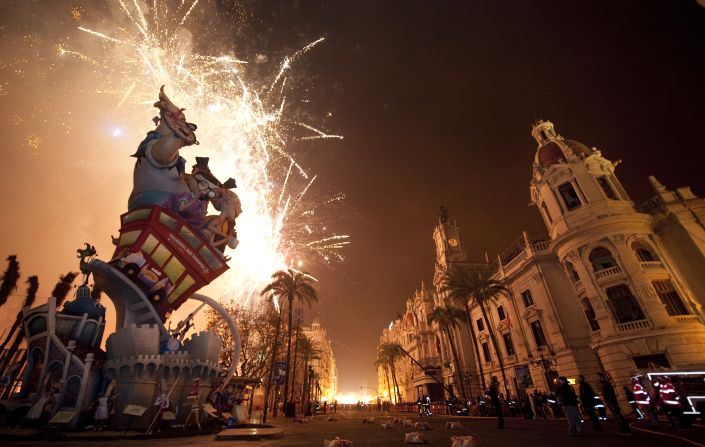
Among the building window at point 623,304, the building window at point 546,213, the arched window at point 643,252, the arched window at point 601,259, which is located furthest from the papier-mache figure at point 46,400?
the building window at point 546,213

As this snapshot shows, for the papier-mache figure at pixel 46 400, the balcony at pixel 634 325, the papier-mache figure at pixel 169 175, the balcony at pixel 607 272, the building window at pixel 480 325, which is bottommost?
the papier-mache figure at pixel 46 400

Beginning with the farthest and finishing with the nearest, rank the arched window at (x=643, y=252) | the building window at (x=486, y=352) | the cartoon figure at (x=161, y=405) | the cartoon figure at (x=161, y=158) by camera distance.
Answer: the building window at (x=486, y=352), the arched window at (x=643, y=252), the cartoon figure at (x=161, y=158), the cartoon figure at (x=161, y=405)

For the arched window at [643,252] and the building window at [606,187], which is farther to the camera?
the building window at [606,187]

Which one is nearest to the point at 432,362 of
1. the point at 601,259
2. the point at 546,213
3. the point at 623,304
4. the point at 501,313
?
the point at 501,313

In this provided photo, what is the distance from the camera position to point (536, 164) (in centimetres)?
3331

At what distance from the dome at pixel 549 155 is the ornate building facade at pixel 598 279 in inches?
4.2

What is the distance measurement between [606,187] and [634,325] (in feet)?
40.5

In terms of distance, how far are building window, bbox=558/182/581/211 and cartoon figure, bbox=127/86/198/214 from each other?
31.4m

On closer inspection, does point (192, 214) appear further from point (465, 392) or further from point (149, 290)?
point (465, 392)

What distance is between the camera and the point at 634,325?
23.0 m

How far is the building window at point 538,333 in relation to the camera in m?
32.2

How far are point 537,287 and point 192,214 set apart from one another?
3219 centimetres

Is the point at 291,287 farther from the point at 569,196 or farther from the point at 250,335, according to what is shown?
the point at 569,196

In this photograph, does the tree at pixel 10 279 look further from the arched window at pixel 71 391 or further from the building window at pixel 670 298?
the building window at pixel 670 298
